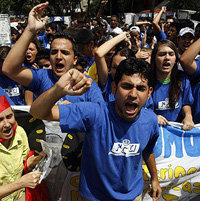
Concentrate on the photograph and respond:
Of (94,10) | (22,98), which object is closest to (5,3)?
(94,10)

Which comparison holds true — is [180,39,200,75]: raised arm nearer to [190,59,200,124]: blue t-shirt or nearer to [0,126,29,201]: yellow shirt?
[190,59,200,124]: blue t-shirt

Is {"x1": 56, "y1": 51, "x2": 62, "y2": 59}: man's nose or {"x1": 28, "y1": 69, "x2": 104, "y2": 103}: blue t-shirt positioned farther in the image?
{"x1": 56, "y1": 51, "x2": 62, "y2": 59}: man's nose

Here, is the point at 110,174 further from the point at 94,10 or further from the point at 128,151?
the point at 94,10

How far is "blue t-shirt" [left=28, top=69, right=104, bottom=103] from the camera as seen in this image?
2.43m

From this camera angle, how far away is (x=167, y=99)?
2.90m

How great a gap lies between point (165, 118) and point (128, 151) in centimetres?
113

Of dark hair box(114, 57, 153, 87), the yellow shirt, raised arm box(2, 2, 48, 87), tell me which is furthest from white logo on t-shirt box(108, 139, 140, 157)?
raised arm box(2, 2, 48, 87)

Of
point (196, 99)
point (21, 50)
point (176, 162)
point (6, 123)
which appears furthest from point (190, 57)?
point (6, 123)

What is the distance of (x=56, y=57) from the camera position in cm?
262

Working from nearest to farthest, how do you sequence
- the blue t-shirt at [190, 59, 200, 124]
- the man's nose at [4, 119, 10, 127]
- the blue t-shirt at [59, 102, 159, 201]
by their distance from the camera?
1. the blue t-shirt at [59, 102, 159, 201]
2. the man's nose at [4, 119, 10, 127]
3. the blue t-shirt at [190, 59, 200, 124]

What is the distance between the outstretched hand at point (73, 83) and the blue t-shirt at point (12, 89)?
2.22 meters

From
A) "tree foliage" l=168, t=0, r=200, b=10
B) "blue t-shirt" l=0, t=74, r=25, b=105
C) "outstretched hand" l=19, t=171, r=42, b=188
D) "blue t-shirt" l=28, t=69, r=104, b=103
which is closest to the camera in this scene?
"outstretched hand" l=19, t=171, r=42, b=188

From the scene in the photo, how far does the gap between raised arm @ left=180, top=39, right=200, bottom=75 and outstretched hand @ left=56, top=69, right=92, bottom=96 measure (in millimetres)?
1680

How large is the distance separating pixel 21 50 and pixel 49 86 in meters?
0.52
